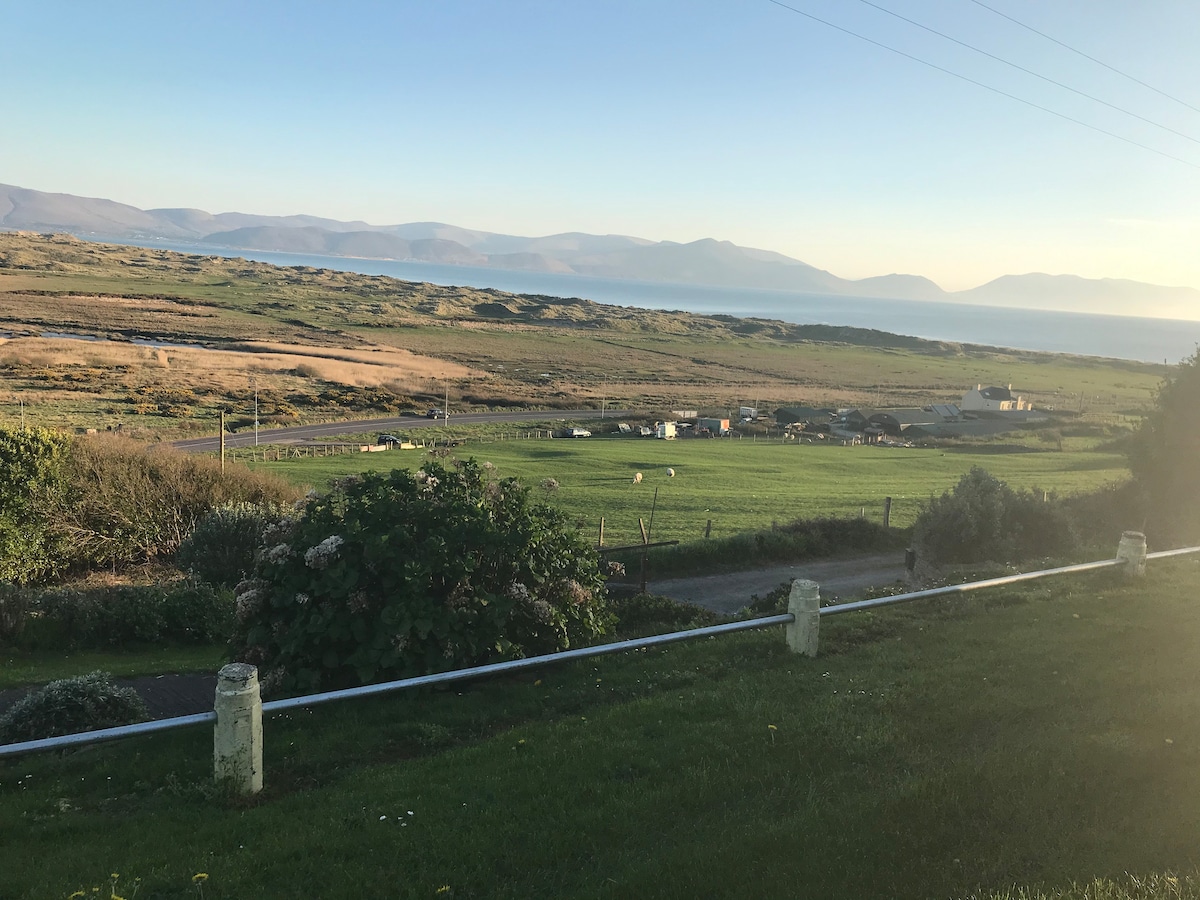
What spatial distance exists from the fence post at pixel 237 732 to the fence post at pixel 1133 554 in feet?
37.8

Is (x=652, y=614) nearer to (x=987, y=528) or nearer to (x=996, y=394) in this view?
(x=987, y=528)

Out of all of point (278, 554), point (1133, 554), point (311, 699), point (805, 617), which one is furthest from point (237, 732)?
point (1133, 554)

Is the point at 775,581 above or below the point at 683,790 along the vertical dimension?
below

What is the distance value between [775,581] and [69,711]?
16817mm

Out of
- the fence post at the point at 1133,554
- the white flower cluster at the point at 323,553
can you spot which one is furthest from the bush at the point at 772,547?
the white flower cluster at the point at 323,553

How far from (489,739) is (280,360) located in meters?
104

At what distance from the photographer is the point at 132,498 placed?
2350cm

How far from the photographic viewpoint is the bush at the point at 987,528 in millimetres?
19672

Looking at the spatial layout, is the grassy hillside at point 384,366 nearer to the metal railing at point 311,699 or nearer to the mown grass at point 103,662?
the mown grass at point 103,662

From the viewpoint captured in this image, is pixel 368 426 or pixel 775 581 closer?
pixel 775 581

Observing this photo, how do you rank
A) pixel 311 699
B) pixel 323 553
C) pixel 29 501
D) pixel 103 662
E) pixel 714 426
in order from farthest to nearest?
pixel 714 426
pixel 29 501
pixel 103 662
pixel 323 553
pixel 311 699

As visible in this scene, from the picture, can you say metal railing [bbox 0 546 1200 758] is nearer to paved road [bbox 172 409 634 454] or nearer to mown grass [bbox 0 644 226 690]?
mown grass [bbox 0 644 226 690]

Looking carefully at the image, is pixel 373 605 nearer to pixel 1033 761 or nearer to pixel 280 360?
pixel 1033 761

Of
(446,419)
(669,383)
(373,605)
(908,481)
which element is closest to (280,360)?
(446,419)
